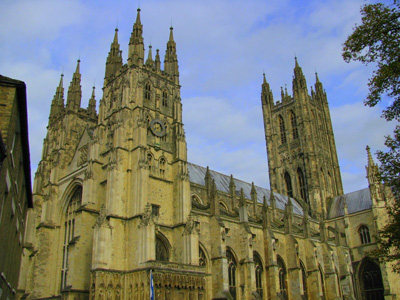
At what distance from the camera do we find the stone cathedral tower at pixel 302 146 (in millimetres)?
60709

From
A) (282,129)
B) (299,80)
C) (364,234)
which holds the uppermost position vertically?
(299,80)

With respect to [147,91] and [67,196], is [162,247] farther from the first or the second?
[147,91]

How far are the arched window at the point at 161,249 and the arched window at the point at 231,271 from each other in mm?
6912

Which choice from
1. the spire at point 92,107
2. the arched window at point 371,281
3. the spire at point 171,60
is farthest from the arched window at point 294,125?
the spire at point 92,107

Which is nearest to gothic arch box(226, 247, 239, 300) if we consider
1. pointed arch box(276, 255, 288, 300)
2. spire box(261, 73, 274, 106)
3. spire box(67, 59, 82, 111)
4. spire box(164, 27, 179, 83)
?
pointed arch box(276, 255, 288, 300)

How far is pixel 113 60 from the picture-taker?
3953 cm

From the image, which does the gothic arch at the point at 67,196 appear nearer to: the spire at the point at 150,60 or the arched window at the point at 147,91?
the arched window at the point at 147,91

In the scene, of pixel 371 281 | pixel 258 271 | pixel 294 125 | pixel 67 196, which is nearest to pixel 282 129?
pixel 294 125

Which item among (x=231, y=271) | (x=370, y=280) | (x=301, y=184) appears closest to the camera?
(x=231, y=271)

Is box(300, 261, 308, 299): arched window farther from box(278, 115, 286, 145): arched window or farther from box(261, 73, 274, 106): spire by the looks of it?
box(261, 73, 274, 106): spire

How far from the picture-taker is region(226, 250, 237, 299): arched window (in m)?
34.8

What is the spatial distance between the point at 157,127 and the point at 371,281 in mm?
33405

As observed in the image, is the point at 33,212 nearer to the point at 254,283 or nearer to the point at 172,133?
the point at 172,133

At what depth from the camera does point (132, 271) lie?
2805cm
